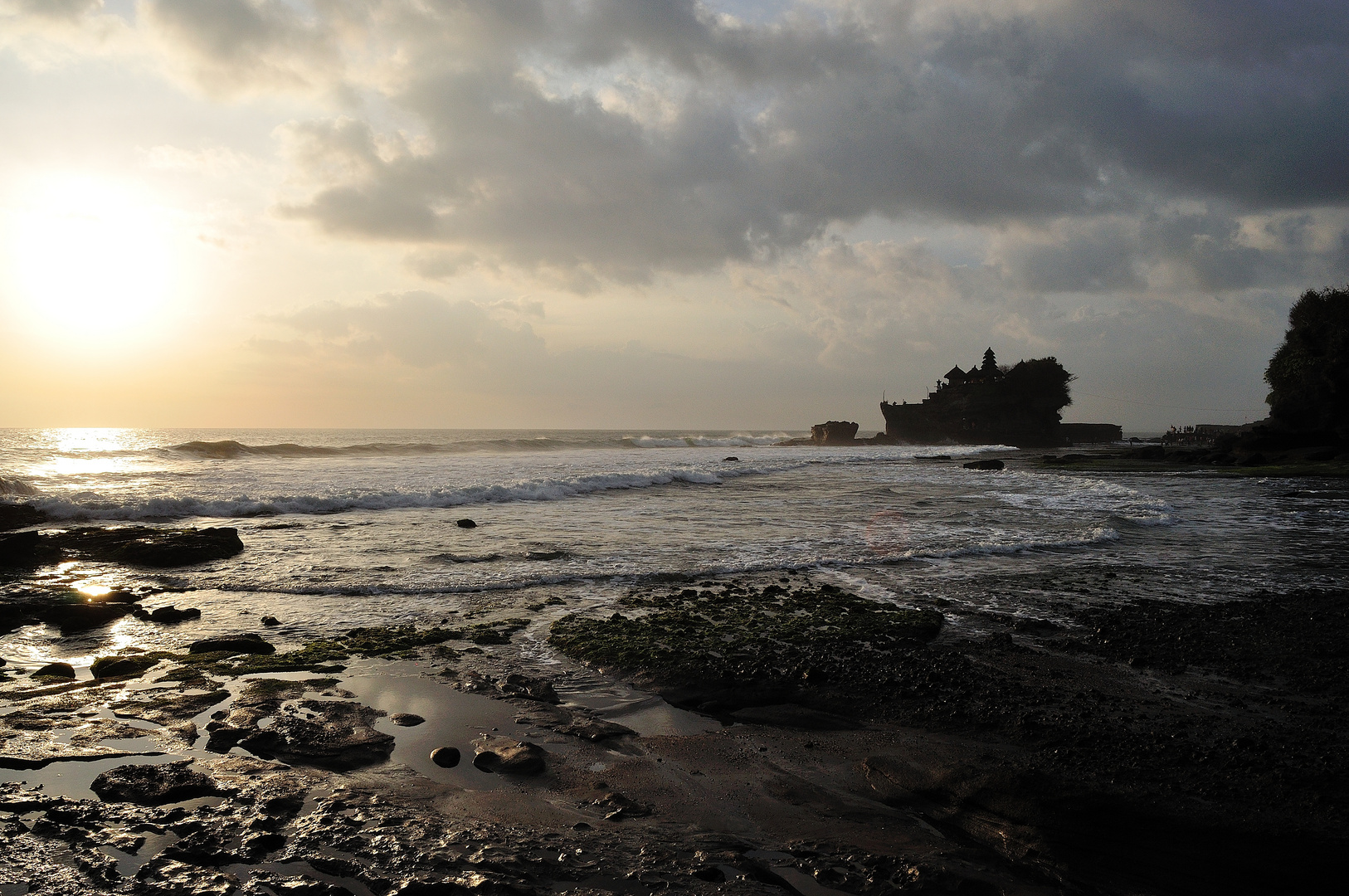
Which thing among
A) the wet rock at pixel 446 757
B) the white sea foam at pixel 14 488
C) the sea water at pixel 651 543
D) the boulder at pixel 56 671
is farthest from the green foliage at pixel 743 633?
the white sea foam at pixel 14 488

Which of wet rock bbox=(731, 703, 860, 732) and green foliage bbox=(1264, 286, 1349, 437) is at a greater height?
green foliage bbox=(1264, 286, 1349, 437)

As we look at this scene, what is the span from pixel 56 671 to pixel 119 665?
1.88 ft

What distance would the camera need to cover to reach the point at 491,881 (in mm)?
3525

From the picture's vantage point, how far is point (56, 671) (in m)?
6.96

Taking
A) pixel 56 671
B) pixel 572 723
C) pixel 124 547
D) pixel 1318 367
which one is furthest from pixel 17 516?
pixel 1318 367

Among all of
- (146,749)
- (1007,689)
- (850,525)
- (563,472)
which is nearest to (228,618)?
(146,749)

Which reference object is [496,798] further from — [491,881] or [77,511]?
[77,511]

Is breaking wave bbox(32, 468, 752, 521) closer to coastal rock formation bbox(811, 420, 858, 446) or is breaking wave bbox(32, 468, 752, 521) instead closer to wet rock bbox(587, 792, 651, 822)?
wet rock bbox(587, 792, 651, 822)

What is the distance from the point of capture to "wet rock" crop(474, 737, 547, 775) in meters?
4.88

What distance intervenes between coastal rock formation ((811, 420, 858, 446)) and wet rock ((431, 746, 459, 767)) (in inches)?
4067

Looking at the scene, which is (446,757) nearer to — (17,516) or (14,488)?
(17,516)

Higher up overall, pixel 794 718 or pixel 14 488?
pixel 14 488

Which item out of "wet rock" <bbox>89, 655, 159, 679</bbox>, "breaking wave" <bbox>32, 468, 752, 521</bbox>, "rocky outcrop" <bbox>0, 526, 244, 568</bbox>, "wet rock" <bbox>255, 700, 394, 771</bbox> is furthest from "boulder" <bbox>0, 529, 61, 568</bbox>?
"wet rock" <bbox>255, 700, 394, 771</bbox>

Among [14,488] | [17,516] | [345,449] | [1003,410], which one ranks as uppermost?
[1003,410]
